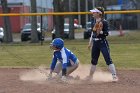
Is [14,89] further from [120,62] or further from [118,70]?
[120,62]

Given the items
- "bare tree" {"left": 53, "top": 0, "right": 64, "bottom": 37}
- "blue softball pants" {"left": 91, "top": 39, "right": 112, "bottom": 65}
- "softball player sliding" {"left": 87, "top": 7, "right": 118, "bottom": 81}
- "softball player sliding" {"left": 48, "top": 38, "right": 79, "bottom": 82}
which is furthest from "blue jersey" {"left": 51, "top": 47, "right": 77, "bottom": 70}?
"bare tree" {"left": 53, "top": 0, "right": 64, "bottom": 37}

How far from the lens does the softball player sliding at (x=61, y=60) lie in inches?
393

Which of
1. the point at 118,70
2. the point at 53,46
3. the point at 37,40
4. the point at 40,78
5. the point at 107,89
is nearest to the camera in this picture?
the point at 107,89

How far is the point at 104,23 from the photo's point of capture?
10133 mm

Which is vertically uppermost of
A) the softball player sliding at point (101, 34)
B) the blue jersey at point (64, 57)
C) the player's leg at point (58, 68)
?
the softball player sliding at point (101, 34)

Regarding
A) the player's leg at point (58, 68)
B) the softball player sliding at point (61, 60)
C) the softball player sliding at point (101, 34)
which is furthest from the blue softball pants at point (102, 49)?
the player's leg at point (58, 68)

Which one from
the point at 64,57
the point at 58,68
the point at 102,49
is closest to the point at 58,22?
the point at 58,68

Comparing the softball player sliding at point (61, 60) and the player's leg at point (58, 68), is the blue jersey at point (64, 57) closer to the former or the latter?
the softball player sliding at point (61, 60)

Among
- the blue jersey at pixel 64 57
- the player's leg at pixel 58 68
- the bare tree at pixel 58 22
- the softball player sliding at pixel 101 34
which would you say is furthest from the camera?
the bare tree at pixel 58 22

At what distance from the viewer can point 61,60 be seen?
10.1 m

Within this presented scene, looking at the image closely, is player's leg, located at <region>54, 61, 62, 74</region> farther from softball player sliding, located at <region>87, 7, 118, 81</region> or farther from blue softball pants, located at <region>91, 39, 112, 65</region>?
softball player sliding, located at <region>87, 7, 118, 81</region>

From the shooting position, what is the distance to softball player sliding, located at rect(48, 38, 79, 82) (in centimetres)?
998

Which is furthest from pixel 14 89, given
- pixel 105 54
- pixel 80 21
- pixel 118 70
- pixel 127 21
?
pixel 80 21

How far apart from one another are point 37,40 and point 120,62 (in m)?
13.4
